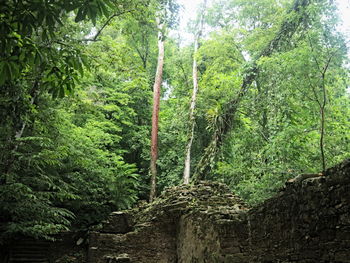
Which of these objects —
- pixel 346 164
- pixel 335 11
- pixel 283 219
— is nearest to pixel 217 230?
pixel 283 219

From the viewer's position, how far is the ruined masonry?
2.67 m

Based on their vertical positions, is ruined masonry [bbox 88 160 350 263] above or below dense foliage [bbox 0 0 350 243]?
below

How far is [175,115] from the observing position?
550 inches

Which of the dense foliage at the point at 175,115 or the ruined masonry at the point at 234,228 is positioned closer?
the ruined masonry at the point at 234,228

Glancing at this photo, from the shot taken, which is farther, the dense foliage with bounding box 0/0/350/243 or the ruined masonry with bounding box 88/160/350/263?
the dense foliage with bounding box 0/0/350/243

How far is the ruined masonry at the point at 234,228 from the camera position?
2.67 m

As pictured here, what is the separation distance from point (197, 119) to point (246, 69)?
11.1 ft

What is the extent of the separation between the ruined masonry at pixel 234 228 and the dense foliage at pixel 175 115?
1446mm

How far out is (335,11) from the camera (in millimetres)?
8352

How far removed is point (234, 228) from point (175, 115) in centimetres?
955

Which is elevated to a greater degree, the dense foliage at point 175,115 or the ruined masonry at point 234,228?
the dense foliage at point 175,115

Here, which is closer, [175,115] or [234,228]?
[234,228]

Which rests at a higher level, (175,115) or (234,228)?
(175,115)

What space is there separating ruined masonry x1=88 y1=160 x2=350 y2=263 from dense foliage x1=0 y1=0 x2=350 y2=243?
145cm
